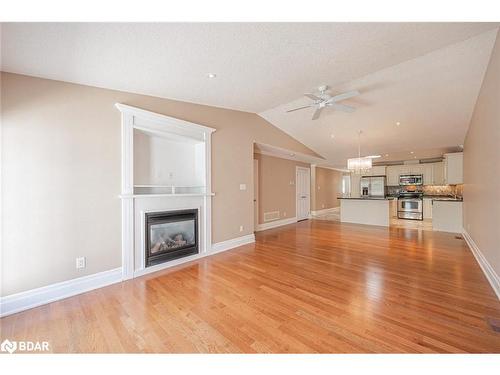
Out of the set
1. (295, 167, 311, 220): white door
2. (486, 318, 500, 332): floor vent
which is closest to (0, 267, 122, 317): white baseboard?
(486, 318, 500, 332): floor vent

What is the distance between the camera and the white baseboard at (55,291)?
6.93 ft

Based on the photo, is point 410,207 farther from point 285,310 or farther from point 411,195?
point 285,310

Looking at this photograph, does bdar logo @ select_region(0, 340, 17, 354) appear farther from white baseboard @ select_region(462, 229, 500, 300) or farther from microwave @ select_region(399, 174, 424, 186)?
microwave @ select_region(399, 174, 424, 186)

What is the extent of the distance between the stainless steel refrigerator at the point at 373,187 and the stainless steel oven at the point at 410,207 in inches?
30.8

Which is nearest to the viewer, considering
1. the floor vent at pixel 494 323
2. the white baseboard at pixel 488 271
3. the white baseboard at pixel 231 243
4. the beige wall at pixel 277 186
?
the floor vent at pixel 494 323

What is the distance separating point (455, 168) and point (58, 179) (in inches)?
338

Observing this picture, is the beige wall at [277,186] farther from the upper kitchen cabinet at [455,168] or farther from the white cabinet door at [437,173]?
the white cabinet door at [437,173]

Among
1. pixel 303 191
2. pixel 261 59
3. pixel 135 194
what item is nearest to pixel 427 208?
pixel 303 191

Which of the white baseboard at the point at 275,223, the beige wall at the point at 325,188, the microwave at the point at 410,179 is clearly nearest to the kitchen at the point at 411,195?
the microwave at the point at 410,179

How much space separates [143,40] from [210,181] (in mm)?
2375

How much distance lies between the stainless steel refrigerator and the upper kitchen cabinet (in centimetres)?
273

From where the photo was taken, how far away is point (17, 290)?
7.09 ft
